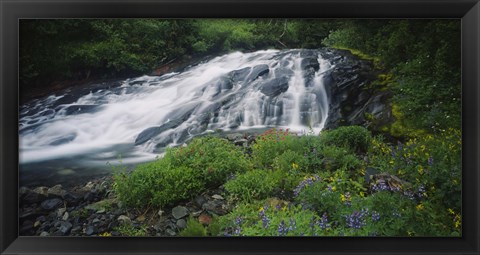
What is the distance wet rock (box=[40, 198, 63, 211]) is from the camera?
3.42 metres

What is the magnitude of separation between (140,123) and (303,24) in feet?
5.50

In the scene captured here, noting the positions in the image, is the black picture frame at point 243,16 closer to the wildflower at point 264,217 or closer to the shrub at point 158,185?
the wildflower at point 264,217

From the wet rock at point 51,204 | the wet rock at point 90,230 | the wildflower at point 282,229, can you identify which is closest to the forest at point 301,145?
the wildflower at point 282,229

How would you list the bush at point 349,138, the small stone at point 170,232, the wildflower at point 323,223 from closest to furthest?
the wildflower at point 323,223 < the small stone at point 170,232 < the bush at point 349,138

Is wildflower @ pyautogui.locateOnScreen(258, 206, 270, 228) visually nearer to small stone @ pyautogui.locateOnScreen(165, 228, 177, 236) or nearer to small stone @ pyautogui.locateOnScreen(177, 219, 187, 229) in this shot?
small stone @ pyautogui.locateOnScreen(177, 219, 187, 229)

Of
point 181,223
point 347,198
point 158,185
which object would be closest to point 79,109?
point 158,185

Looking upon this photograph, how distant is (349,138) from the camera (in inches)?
137

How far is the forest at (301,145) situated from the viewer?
3326 mm

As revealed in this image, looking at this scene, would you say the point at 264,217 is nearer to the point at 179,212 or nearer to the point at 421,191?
the point at 179,212

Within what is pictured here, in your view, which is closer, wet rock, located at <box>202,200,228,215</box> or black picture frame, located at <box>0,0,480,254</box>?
black picture frame, located at <box>0,0,480,254</box>

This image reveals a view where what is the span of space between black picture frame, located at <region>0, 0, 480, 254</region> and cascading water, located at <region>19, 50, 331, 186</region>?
352 mm

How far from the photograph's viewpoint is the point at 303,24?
3389mm

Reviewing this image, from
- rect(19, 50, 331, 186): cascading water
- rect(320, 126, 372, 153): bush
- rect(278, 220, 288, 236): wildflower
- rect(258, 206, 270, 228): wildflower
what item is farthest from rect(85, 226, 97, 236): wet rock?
rect(320, 126, 372, 153): bush
